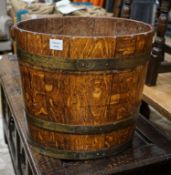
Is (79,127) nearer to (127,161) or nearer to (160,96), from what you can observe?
(127,161)

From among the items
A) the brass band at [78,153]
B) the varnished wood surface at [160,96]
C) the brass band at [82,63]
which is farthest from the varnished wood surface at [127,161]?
the brass band at [82,63]

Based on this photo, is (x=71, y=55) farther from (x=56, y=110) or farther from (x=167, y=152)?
(x=167, y=152)

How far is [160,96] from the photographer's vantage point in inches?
61.7

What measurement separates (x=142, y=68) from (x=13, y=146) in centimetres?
104

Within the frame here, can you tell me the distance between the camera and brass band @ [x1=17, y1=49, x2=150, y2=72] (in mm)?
907

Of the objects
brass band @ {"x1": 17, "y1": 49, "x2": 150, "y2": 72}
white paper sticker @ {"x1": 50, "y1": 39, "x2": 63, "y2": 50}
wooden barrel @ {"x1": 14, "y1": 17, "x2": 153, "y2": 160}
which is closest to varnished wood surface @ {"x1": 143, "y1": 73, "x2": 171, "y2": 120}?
wooden barrel @ {"x1": 14, "y1": 17, "x2": 153, "y2": 160}

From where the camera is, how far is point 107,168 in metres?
1.01

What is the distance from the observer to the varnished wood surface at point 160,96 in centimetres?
146

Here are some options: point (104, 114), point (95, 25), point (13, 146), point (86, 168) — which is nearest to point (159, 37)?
point (95, 25)

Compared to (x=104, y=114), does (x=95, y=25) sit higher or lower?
higher

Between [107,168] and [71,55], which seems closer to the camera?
[71,55]

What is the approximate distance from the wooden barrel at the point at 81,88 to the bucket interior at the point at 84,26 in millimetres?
126

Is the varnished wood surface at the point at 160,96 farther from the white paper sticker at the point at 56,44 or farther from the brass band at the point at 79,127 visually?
the white paper sticker at the point at 56,44

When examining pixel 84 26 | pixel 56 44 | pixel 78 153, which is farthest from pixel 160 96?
pixel 56 44
